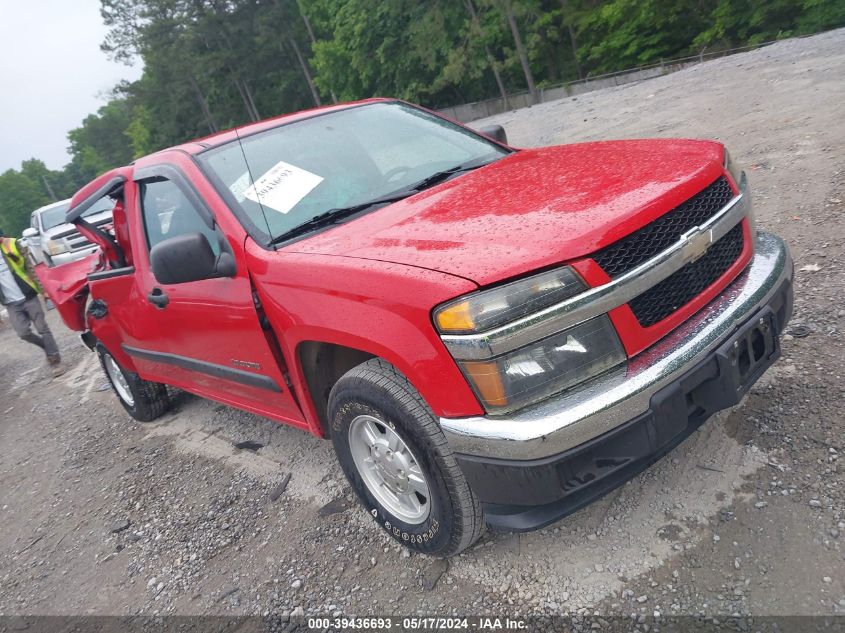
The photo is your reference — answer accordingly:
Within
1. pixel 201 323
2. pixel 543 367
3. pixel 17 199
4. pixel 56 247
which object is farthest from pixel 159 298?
pixel 17 199

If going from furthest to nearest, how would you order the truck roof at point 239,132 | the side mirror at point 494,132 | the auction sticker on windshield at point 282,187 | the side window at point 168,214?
the side mirror at point 494,132 < the truck roof at point 239,132 < the side window at point 168,214 < the auction sticker on windshield at point 282,187

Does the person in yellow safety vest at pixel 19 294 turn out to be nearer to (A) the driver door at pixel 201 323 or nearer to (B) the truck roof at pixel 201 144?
(B) the truck roof at pixel 201 144

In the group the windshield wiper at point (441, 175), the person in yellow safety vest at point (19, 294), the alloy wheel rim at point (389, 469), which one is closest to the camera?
the alloy wheel rim at point (389, 469)

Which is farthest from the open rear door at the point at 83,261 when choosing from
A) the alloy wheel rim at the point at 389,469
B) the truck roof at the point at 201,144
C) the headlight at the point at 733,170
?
the headlight at the point at 733,170

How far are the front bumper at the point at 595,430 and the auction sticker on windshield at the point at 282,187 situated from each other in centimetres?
140

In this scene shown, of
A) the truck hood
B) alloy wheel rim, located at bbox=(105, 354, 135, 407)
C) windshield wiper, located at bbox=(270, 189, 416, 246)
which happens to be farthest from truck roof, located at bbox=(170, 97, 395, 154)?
alloy wheel rim, located at bbox=(105, 354, 135, 407)

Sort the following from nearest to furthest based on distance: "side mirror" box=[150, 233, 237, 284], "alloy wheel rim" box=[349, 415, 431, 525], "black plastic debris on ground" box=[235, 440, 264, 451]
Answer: "alloy wheel rim" box=[349, 415, 431, 525]
"side mirror" box=[150, 233, 237, 284]
"black plastic debris on ground" box=[235, 440, 264, 451]

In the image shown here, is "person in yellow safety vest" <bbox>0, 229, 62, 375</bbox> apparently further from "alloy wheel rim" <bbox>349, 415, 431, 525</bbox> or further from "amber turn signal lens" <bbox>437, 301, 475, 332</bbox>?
"amber turn signal lens" <bbox>437, 301, 475, 332</bbox>

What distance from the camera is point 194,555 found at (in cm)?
317

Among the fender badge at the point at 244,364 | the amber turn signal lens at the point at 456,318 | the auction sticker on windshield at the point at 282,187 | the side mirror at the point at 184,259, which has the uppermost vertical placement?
the auction sticker on windshield at the point at 282,187

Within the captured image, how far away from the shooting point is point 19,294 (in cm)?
768

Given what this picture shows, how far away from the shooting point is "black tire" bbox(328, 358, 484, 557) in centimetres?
218

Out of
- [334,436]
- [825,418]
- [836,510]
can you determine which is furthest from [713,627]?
[334,436]

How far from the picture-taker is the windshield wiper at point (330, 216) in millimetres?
2711
